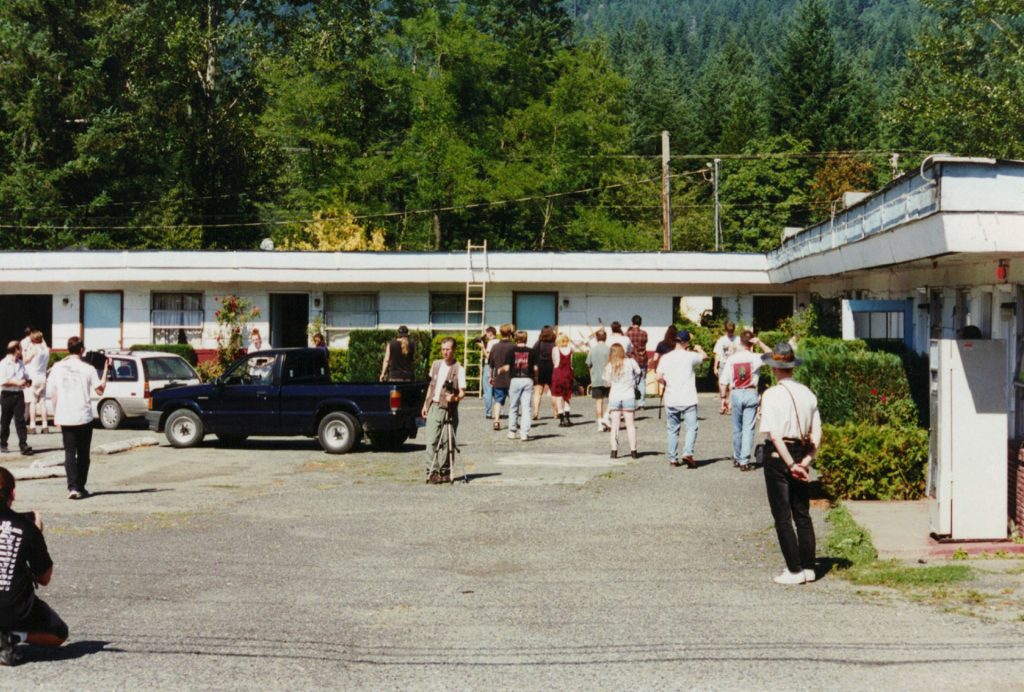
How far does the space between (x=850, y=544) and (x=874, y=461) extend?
300 cm

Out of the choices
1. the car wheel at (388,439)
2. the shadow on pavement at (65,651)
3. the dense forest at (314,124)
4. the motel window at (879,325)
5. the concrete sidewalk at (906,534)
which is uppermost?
the dense forest at (314,124)

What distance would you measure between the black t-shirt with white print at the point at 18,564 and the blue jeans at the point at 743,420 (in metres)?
11.7

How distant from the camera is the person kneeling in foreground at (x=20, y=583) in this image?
789 cm

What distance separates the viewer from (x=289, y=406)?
21.5 m

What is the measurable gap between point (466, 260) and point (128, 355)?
11.3 metres

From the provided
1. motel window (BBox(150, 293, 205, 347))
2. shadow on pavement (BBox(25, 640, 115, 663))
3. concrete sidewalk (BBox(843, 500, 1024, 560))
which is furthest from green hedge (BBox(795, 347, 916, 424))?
motel window (BBox(150, 293, 205, 347))

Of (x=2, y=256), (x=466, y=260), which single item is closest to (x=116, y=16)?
(x=2, y=256)

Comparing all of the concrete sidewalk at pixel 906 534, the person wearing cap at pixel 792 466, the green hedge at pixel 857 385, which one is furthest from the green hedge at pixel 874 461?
the person wearing cap at pixel 792 466

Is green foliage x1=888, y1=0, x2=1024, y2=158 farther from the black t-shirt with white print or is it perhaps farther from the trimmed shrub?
the black t-shirt with white print

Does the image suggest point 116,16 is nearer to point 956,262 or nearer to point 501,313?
point 501,313

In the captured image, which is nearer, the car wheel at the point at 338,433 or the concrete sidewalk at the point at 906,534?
the concrete sidewalk at the point at 906,534

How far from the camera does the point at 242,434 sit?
21.9 meters

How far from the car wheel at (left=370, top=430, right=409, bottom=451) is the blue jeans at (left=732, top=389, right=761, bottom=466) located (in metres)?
5.98

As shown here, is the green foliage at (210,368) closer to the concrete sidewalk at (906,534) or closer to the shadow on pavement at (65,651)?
the concrete sidewalk at (906,534)
